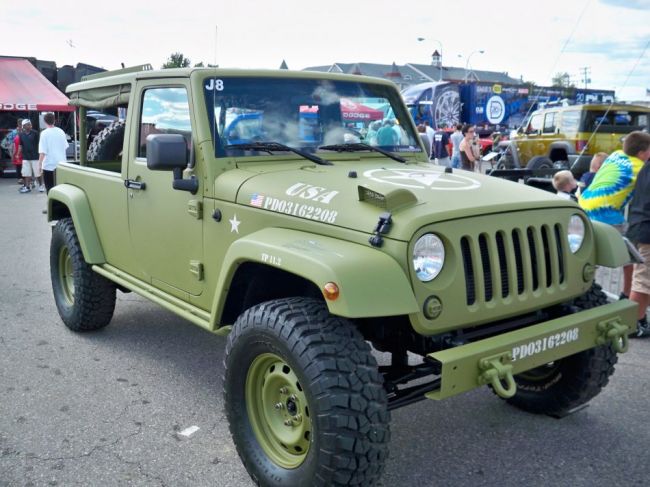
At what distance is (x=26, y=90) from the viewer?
20578 millimetres

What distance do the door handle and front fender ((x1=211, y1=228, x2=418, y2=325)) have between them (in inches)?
58.7

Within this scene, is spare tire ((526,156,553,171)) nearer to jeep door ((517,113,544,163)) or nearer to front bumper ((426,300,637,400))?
jeep door ((517,113,544,163))

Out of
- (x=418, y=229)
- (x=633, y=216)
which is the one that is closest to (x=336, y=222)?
(x=418, y=229)

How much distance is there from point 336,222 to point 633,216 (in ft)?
10.9

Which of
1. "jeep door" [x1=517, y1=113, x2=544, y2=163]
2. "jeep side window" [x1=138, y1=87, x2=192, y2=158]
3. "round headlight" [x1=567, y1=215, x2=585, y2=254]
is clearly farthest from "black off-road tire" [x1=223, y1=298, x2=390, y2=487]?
"jeep door" [x1=517, y1=113, x2=544, y2=163]

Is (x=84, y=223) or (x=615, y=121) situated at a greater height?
(x=615, y=121)

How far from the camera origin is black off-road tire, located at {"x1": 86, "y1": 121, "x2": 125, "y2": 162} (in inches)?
220

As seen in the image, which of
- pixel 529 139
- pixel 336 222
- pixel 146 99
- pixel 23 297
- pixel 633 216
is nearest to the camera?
pixel 336 222

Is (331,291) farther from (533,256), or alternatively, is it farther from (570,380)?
(570,380)

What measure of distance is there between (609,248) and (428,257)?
1.17 m

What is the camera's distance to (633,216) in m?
5.41

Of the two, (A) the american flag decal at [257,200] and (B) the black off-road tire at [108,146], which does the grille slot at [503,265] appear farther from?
(B) the black off-road tire at [108,146]

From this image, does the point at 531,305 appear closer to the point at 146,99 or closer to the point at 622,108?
the point at 146,99

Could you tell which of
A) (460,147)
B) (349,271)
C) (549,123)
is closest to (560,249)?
(349,271)
